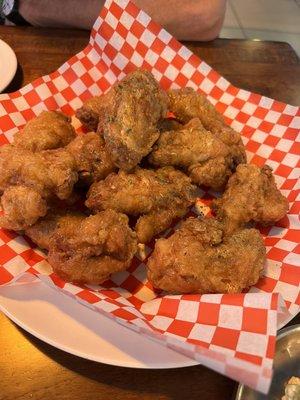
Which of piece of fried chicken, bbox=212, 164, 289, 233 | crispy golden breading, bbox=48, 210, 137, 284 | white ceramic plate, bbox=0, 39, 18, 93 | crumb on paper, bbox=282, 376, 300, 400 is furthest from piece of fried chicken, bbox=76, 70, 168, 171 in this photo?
crumb on paper, bbox=282, 376, 300, 400

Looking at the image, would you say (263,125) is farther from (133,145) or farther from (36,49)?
(36,49)

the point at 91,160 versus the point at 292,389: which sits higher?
the point at 91,160

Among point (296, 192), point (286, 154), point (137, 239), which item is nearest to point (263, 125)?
point (286, 154)

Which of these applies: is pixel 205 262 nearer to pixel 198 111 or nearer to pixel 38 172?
pixel 38 172

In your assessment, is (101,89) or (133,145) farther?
(101,89)

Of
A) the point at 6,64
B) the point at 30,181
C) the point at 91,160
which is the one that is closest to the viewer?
the point at 30,181

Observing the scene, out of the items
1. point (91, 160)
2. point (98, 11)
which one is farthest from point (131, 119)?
point (98, 11)
